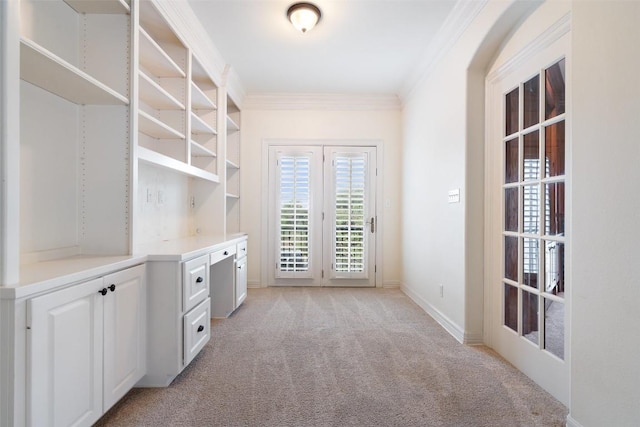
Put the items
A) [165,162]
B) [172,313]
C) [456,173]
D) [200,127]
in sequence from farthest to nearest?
[200,127] < [456,173] < [165,162] < [172,313]

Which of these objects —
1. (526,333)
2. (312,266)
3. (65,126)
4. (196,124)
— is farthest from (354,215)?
(65,126)

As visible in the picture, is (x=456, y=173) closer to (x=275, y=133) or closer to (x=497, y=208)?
(x=497, y=208)

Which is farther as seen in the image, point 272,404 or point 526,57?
point 526,57

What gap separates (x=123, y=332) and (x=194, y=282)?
21.4 inches

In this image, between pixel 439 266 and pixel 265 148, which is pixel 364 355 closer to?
pixel 439 266

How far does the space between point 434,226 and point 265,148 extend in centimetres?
246

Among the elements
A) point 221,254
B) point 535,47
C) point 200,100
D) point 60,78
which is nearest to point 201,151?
point 200,100

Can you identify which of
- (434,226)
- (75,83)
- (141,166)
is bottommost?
(434,226)

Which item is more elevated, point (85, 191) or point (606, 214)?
point (85, 191)

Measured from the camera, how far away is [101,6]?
183 centimetres

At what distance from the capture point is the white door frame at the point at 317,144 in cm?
447

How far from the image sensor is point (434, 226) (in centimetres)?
325

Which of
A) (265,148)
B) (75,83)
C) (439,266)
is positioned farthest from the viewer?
(265,148)

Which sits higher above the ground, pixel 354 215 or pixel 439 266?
pixel 354 215
